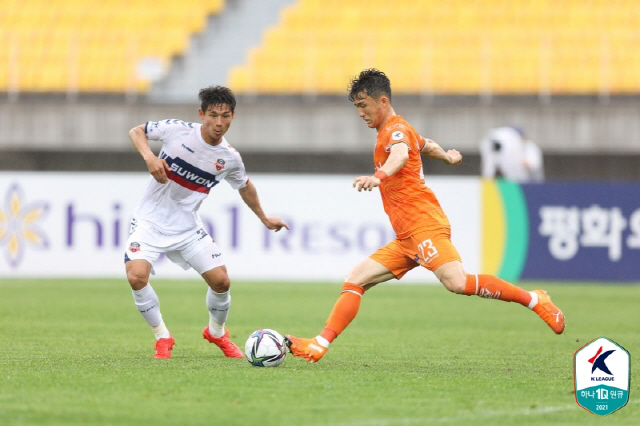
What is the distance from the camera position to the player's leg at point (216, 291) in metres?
8.86

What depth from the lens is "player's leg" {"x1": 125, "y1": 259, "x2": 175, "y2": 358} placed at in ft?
28.1

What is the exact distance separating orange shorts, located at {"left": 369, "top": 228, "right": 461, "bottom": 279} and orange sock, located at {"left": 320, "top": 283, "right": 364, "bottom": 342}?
305 millimetres

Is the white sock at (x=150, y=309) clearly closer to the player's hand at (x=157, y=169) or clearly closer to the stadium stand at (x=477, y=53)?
the player's hand at (x=157, y=169)

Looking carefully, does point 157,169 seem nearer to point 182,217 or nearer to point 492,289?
point 182,217

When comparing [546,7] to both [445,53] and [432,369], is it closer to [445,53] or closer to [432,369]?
[445,53]

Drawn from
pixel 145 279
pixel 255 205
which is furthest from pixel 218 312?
pixel 255 205

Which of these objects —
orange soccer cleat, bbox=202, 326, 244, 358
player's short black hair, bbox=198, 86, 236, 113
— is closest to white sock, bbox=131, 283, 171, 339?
orange soccer cleat, bbox=202, 326, 244, 358

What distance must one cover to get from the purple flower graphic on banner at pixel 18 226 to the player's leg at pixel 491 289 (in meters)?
11.7

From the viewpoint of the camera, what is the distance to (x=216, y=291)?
8.91 m

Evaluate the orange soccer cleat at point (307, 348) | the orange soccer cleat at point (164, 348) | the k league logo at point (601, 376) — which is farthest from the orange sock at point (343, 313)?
the k league logo at point (601, 376)

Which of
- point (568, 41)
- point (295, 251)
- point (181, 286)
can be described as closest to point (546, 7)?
point (568, 41)

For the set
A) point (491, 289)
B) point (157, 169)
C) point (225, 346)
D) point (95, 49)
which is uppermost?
point (95, 49)

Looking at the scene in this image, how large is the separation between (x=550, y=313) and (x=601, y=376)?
5.73 feet

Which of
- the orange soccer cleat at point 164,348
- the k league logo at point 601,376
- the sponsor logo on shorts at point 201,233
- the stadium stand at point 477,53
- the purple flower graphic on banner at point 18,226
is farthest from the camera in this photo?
the stadium stand at point 477,53
